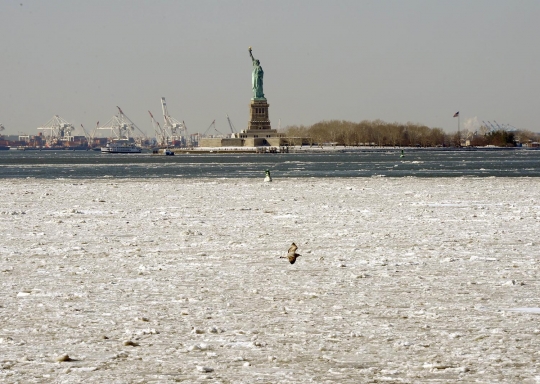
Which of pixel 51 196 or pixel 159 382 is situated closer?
pixel 159 382

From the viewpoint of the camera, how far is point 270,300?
1288cm

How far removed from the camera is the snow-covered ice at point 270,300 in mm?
9422

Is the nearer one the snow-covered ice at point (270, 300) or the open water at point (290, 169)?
the snow-covered ice at point (270, 300)

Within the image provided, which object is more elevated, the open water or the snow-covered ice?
the snow-covered ice

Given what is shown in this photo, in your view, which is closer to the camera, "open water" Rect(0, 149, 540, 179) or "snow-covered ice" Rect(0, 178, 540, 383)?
"snow-covered ice" Rect(0, 178, 540, 383)

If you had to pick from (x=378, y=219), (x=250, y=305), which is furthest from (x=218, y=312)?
(x=378, y=219)

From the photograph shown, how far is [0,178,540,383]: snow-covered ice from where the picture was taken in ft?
30.9

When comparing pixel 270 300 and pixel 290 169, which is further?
pixel 290 169

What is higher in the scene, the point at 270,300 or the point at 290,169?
the point at 270,300

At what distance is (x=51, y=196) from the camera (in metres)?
39.1

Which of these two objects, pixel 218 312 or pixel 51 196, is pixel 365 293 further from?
pixel 51 196

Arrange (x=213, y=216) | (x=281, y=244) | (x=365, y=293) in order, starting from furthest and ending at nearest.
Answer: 1. (x=213, y=216)
2. (x=281, y=244)
3. (x=365, y=293)

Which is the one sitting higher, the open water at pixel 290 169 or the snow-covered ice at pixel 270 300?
the snow-covered ice at pixel 270 300

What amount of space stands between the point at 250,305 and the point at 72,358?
3.45 metres
